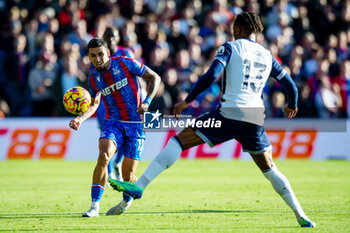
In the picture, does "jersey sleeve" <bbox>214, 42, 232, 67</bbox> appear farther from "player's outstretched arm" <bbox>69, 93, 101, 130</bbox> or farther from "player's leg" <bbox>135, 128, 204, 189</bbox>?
"player's outstretched arm" <bbox>69, 93, 101, 130</bbox>

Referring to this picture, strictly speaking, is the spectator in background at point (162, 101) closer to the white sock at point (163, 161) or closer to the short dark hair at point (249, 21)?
the short dark hair at point (249, 21)

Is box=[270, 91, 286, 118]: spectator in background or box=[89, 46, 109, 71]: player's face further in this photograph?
box=[270, 91, 286, 118]: spectator in background

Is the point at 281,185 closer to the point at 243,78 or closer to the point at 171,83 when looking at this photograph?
the point at 243,78

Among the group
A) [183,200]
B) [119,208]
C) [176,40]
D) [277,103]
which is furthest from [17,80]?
[119,208]

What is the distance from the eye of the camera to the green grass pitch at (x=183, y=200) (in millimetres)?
7438

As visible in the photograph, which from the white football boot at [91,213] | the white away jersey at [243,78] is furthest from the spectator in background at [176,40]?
the white away jersey at [243,78]

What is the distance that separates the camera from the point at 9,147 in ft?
57.4

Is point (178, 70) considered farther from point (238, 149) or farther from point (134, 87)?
point (134, 87)

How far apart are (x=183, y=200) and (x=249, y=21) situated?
151 inches

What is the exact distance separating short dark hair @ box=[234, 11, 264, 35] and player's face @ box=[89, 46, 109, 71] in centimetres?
203

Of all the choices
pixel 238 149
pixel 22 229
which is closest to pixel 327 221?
pixel 22 229

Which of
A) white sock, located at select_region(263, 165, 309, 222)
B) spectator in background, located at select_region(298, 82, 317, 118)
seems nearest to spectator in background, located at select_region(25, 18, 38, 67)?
spectator in background, located at select_region(298, 82, 317, 118)

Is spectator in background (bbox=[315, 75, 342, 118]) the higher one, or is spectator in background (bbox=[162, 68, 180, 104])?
spectator in background (bbox=[162, 68, 180, 104])

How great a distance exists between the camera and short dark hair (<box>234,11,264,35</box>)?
23.5 feet
